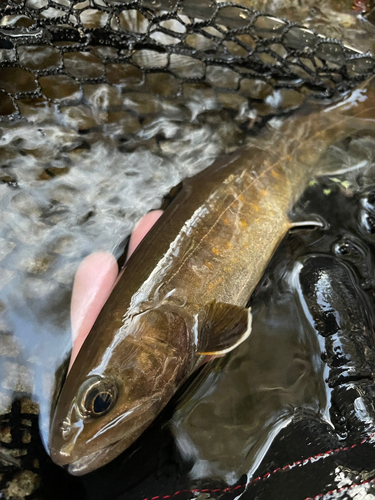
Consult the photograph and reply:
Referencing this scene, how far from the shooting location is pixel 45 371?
213 centimetres

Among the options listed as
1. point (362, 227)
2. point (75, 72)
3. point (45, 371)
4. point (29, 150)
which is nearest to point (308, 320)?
point (362, 227)

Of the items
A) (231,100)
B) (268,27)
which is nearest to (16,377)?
(231,100)

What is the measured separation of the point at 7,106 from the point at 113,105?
0.78m

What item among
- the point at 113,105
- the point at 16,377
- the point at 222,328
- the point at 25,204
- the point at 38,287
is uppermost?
the point at 113,105

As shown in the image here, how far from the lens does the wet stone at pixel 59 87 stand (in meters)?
3.07

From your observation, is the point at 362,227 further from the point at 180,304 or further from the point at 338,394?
the point at 180,304

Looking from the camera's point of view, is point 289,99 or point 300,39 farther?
A: point 289,99

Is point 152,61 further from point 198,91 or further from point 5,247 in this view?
point 5,247

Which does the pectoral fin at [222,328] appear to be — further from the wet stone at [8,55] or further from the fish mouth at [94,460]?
the wet stone at [8,55]

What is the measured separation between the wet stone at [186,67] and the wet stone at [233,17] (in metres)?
0.37

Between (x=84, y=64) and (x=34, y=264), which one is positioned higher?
(x=84, y=64)

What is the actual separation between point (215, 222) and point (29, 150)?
5.01 feet

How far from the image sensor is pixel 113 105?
3.12 meters

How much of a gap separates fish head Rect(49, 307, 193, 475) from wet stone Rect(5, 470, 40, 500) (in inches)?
6.5
